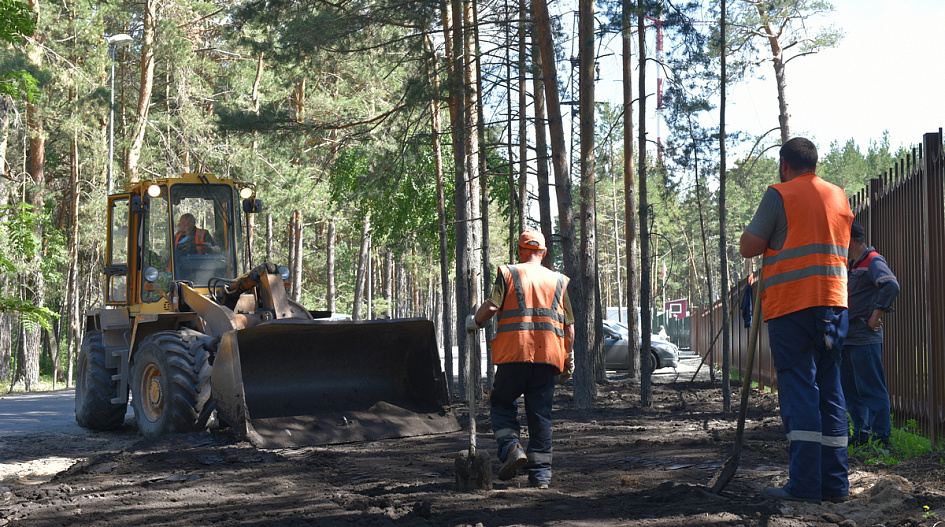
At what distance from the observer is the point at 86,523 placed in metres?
5.22

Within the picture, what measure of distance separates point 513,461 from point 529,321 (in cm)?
102

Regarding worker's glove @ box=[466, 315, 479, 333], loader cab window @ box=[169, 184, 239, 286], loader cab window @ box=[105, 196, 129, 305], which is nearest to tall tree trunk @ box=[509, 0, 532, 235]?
loader cab window @ box=[169, 184, 239, 286]

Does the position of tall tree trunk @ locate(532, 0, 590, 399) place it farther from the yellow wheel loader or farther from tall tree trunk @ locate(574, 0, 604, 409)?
the yellow wheel loader

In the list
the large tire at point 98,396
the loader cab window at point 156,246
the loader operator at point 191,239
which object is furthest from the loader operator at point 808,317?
the large tire at point 98,396

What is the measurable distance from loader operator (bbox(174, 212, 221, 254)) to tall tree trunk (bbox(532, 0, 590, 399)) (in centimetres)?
452

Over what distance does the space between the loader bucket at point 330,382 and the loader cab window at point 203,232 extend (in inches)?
79.1

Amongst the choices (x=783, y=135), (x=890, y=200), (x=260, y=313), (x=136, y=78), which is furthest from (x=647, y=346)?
(x=136, y=78)

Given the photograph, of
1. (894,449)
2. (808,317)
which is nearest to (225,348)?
(808,317)

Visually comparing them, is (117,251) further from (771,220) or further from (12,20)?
(771,220)

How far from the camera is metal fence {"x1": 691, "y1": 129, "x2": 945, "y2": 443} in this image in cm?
712

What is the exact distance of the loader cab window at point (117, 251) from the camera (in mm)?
10852

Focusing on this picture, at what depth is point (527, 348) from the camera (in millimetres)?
6438

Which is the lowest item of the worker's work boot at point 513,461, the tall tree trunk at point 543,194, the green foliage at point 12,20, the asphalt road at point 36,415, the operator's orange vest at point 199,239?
the asphalt road at point 36,415

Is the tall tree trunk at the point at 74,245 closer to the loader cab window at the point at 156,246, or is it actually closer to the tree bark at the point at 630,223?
the tree bark at the point at 630,223
